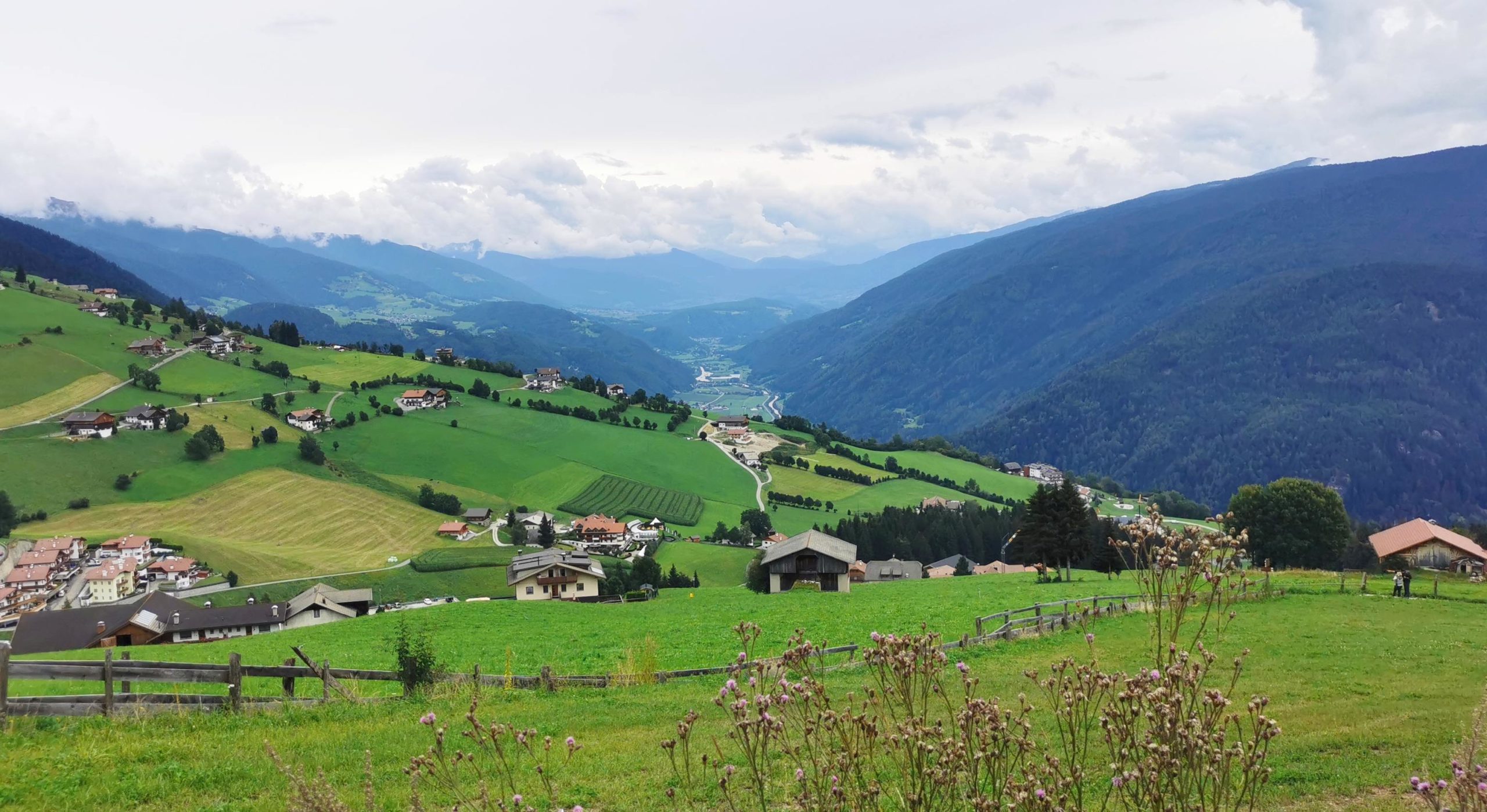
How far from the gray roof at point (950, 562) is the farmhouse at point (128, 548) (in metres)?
75.4

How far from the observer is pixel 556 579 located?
202ft

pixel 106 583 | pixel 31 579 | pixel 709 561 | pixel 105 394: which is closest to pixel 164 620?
pixel 106 583

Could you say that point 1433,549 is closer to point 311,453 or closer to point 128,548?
point 128,548

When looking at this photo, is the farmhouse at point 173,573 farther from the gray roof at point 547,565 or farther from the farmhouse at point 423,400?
the farmhouse at point 423,400

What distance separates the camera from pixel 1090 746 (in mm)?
10828

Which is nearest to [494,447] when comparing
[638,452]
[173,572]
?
[638,452]

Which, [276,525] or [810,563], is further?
[276,525]

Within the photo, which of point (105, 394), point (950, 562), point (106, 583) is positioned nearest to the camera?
point (106, 583)

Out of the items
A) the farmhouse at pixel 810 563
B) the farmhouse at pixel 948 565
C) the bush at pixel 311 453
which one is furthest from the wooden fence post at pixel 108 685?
the bush at pixel 311 453

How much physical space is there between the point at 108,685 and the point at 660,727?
856cm

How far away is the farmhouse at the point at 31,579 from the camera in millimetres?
69938

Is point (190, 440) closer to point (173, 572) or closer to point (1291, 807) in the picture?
point (173, 572)

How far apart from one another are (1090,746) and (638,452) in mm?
119319

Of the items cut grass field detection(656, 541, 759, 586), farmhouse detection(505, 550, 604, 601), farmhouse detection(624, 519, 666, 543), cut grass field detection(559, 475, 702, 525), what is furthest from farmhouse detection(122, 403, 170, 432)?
farmhouse detection(505, 550, 604, 601)
